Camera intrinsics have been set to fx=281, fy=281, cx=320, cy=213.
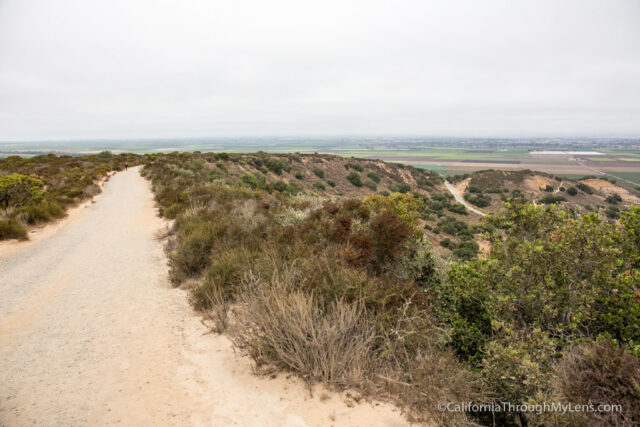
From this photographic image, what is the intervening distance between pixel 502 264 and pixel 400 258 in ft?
5.73

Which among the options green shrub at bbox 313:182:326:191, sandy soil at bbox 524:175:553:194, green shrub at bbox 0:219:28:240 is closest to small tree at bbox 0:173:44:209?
green shrub at bbox 0:219:28:240

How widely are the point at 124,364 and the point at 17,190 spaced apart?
13212 millimetres

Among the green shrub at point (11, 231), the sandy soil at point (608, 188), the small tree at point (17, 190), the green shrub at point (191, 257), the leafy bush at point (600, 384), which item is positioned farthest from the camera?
the sandy soil at point (608, 188)

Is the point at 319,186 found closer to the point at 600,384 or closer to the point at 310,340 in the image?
the point at 310,340

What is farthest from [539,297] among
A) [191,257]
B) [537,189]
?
[537,189]

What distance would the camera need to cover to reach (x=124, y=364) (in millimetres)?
3471

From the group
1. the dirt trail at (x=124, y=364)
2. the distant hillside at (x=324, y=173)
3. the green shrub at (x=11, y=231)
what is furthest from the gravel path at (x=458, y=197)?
the green shrub at (x=11, y=231)

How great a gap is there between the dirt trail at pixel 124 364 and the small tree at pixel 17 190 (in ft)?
23.3

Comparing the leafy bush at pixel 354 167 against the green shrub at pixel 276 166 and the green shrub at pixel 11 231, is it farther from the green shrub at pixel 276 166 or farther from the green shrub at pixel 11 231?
the green shrub at pixel 11 231

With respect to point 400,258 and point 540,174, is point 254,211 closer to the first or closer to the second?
point 400,258

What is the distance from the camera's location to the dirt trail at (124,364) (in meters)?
2.70

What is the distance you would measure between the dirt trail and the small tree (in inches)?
280

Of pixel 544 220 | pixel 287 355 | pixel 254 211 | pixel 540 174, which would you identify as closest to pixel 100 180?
pixel 254 211

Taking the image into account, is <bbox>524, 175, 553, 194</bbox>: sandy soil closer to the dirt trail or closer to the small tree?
the dirt trail
